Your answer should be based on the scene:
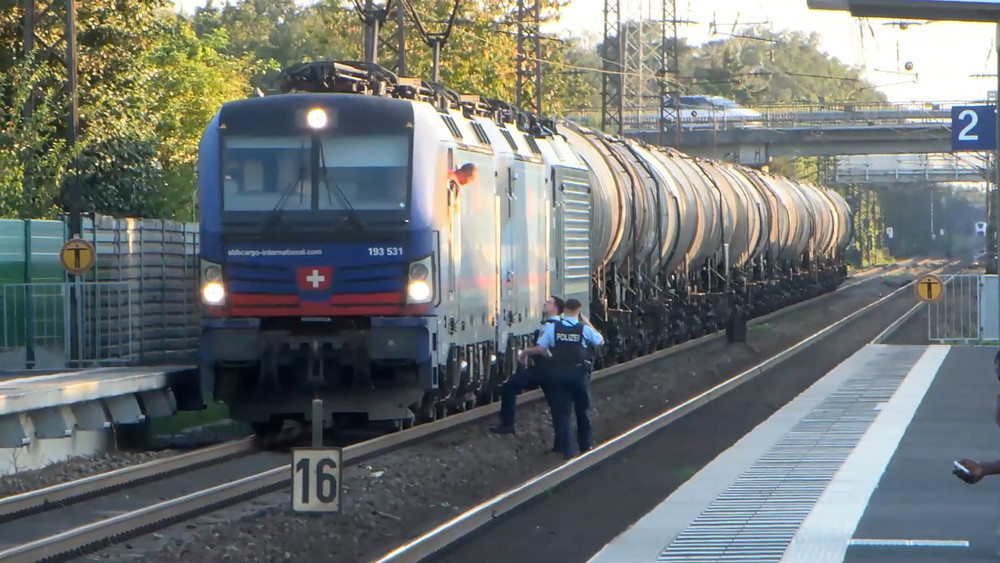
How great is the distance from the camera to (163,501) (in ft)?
40.1

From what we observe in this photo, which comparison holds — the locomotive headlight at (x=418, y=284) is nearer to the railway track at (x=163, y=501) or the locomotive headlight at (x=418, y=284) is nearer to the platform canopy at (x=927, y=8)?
the railway track at (x=163, y=501)

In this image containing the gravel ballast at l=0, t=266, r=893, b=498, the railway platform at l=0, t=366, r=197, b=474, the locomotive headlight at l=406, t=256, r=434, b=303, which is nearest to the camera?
the gravel ballast at l=0, t=266, r=893, b=498

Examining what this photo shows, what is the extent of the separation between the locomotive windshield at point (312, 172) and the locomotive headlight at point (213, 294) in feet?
2.43

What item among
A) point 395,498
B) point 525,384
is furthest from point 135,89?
point 395,498

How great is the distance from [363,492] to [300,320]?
2.79m

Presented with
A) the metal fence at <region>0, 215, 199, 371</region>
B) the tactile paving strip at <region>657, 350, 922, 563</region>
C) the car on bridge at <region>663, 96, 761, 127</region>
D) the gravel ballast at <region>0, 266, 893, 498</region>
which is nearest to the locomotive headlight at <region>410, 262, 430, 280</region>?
the gravel ballast at <region>0, 266, 893, 498</region>

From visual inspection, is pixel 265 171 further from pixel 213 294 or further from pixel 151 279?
pixel 151 279

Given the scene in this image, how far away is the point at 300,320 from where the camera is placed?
49.0 feet

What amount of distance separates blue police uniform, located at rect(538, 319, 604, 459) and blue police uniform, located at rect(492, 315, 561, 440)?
74 millimetres

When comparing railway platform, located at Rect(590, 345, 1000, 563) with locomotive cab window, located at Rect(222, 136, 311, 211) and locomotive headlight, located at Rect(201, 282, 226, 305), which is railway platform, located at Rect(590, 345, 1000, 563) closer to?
locomotive cab window, located at Rect(222, 136, 311, 211)

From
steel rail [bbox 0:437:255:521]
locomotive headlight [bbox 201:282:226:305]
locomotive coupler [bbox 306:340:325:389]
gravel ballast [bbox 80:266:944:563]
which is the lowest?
gravel ballast [bbox 80:266:944:563]

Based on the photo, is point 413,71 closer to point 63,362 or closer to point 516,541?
point 63,362

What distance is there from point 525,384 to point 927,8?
5706 millimetres

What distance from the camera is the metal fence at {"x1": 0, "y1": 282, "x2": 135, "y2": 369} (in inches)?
752
